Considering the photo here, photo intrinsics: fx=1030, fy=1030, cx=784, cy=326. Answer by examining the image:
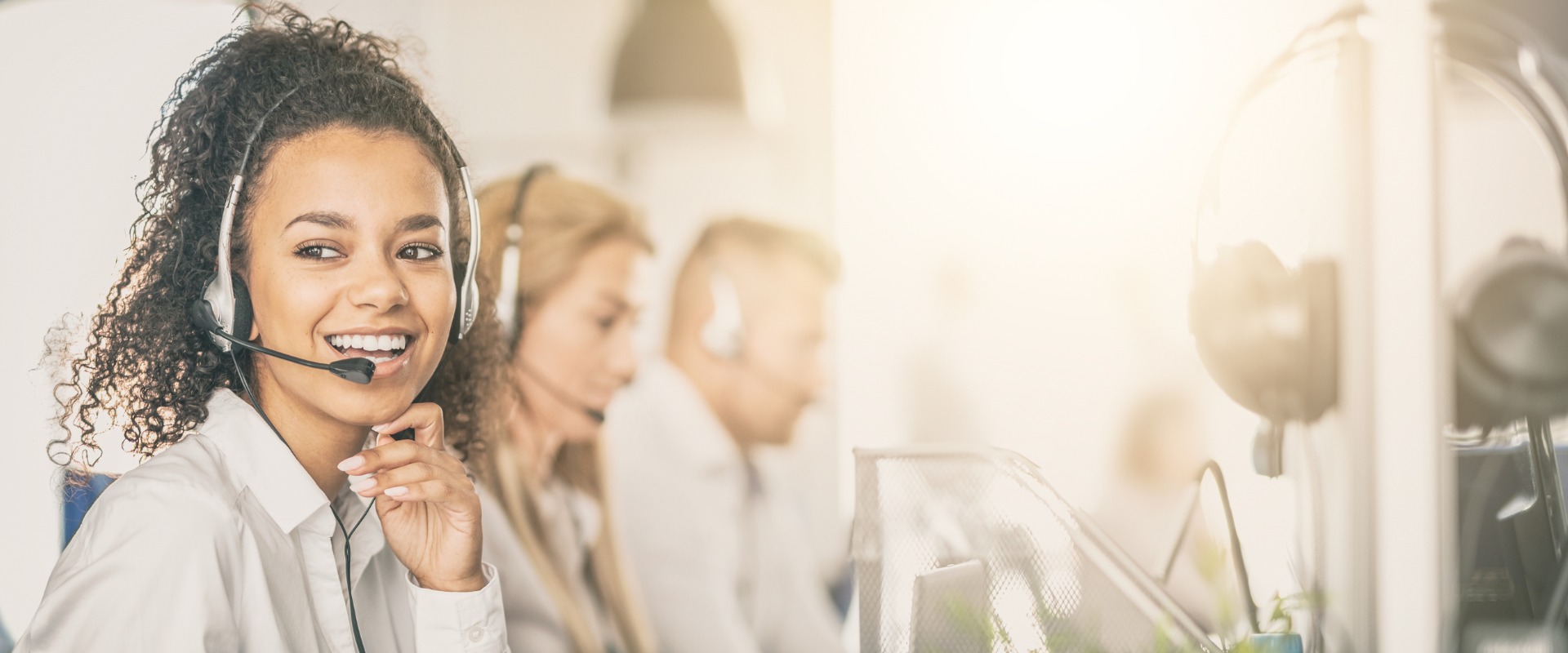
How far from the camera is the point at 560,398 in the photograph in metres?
1.58

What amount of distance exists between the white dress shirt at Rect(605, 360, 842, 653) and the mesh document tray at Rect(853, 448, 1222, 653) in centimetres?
10

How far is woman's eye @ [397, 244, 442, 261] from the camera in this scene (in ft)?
4.62

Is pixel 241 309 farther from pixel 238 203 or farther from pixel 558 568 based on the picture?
pixel 558 568

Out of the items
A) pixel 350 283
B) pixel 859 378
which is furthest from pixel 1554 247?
pixel 350 283

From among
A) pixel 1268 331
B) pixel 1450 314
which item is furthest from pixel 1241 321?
pixel 1450 314

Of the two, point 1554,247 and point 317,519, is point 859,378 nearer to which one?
point 317,519

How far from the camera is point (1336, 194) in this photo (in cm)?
157

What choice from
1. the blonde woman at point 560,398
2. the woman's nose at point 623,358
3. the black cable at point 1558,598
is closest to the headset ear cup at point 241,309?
the blonde woman at point 560,398

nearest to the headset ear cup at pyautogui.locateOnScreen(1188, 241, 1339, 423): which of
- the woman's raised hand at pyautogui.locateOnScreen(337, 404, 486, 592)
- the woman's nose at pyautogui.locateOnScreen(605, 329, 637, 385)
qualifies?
the woman's nose at pyautogui.locateOnScreen(605, 329, 637, 385)

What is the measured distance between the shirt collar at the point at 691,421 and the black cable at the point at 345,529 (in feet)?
1.42

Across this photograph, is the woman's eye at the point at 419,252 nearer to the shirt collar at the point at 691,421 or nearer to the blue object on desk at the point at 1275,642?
the shirt collar at the point at 691,421

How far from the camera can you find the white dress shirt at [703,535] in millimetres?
1575

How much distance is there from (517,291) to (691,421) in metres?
0.33

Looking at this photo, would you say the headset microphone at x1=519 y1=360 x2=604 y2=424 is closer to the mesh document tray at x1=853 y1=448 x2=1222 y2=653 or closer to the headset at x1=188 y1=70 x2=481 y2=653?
the headset at x1=188 y1=70 x2=481 y2=653
